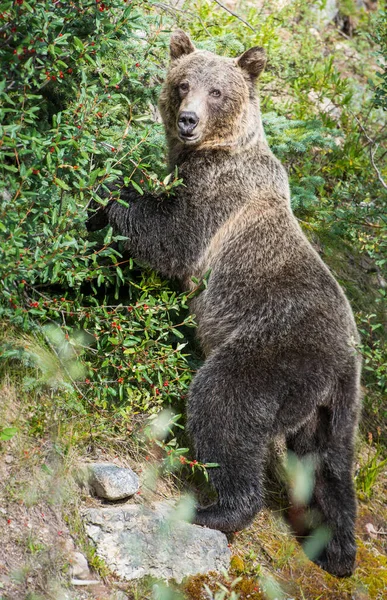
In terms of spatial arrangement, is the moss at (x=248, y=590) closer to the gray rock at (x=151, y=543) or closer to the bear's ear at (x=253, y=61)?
the gray rock at (x=151, y=543)

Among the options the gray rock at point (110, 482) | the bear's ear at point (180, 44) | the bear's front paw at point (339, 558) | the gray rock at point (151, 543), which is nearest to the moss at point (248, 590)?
the gray rock at point (151, 543)

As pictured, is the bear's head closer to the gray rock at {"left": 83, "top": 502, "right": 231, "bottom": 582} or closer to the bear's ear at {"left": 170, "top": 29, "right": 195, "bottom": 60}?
the bear's ear at {"left": 170, "top": 29, "right": 195, "bottom": 60}

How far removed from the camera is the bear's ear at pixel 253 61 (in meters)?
5.97

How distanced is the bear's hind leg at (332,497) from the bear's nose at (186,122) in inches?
90.3

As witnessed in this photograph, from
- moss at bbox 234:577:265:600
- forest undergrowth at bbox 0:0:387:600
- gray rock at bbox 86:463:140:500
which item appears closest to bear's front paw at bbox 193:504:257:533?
forest undergrowth at bbox 0:0:387:600

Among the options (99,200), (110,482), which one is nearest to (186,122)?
(99,200)

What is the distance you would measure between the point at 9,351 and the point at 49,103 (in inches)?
74.6

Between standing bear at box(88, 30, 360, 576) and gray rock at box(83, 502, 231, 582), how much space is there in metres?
0.24

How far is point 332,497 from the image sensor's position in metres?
5.46

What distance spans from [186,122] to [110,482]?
263 cm

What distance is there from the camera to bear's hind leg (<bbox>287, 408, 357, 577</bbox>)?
5402mm

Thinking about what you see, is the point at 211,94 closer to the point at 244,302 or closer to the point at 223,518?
the point at 244,302

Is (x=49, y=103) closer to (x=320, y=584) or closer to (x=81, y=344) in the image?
(x=81, y=344)

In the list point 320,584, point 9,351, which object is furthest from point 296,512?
point 9,351
